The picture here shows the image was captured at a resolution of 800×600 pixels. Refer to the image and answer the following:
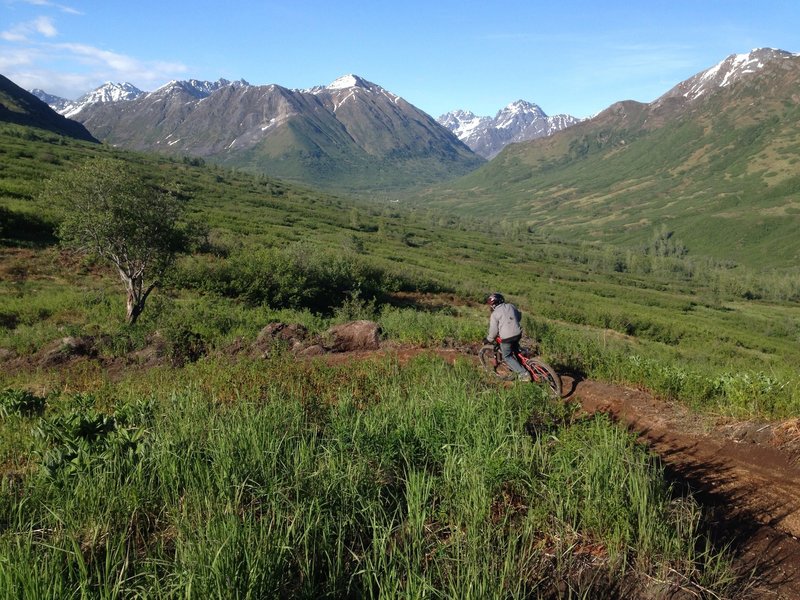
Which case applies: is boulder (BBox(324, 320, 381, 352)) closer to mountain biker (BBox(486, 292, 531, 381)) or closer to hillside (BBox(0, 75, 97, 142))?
mountain biker (BBox(486, 292, 531, 381))

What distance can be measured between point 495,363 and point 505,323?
1063 mm

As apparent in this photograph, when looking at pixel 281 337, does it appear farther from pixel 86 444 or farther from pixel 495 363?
pixel 86 444

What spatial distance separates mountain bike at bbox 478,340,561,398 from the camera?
9.34 meters

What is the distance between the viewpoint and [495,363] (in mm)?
10391

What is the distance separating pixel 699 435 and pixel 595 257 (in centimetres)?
13483

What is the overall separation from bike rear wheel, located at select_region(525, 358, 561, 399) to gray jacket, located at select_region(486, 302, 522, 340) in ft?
2.16

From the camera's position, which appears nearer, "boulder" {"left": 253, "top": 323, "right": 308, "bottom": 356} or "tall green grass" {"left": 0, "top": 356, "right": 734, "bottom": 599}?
"tall green grass" {"left": 0, "top": 356, "right": 734, "bottom": 599}

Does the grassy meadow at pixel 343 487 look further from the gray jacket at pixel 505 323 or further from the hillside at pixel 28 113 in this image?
the hillside at pixel 28 113

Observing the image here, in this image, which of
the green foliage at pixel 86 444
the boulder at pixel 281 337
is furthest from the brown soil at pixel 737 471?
→ the boulder at pixel 281 337

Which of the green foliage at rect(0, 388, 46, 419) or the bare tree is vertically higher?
the bare tree

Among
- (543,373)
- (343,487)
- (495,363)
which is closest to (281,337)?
(495,363)

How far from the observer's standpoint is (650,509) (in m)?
4.10

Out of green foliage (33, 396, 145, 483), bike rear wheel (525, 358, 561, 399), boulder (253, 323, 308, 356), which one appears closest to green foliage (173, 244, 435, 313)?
boulder (253, 323, 308, 356)

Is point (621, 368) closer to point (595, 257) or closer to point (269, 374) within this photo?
point (269, 374)
